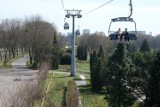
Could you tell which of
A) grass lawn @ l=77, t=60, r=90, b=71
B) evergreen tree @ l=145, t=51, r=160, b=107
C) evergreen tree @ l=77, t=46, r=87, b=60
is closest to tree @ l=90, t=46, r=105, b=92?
evergreen tree @ l=145, t=51, r=160, b=107

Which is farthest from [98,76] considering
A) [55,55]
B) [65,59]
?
[65,59]

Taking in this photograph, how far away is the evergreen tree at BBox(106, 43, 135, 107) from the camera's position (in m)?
28.5

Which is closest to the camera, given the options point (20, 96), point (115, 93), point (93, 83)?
point (20, 96)

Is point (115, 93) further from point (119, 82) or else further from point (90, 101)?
point (90, 101)

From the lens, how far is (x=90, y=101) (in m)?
33.5

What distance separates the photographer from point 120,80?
2892cm

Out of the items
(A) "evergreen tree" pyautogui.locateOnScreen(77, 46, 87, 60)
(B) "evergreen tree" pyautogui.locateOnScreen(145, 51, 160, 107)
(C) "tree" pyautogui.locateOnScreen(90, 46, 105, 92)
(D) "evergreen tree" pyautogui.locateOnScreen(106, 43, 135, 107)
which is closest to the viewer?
(B) "evergreen tree" pyautogui.locateOnScreen(145, 51, 160, 107)

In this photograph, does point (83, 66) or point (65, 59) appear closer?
point (65, 59)

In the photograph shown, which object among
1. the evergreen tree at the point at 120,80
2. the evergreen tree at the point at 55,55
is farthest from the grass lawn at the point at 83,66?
the evergreen tree at the point at 120,80

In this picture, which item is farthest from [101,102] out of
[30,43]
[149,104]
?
[30,43]

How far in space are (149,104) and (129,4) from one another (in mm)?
10489

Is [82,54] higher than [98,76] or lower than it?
higher

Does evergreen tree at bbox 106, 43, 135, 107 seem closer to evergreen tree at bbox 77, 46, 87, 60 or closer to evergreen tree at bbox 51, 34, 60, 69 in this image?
evergreen tree at bbox 51, 34, 60, 69

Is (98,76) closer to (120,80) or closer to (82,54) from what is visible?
(120,80)
